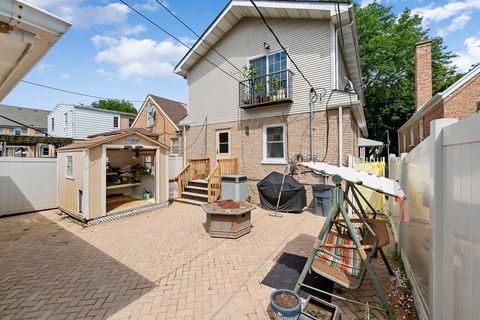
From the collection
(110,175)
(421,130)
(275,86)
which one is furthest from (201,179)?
(421,130)

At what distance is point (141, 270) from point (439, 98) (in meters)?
13.0

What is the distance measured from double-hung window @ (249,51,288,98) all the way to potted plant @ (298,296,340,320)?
811 centimetres

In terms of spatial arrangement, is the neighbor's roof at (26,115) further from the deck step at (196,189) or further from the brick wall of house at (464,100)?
the brick wall of house at (464,100)

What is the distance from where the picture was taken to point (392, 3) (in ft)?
75.8

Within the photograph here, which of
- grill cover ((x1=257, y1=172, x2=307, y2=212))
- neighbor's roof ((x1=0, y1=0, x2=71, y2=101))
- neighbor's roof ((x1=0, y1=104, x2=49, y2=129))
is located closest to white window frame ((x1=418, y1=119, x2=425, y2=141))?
grill cover ((x1=257, y1=172, x2=307, y2=212))

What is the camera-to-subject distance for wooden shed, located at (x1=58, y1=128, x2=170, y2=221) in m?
6.75

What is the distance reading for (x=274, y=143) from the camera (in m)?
9.84

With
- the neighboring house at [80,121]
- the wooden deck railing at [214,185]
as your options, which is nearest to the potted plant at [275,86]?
the wooden deck railing at [214,185]

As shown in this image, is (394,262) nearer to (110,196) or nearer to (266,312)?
(266,312)

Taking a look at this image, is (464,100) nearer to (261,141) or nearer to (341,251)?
(261,141)

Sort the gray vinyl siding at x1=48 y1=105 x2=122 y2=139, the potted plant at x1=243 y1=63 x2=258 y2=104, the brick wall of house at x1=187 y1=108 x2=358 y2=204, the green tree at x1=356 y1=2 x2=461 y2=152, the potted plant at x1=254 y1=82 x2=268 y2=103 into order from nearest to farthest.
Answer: the brick wall of house at x1=187 y1=108 x2=358 y2=204, the potted plant at x1=254 y1=82 x2=268 y2=103, the potted plant at x1=243 y1=63 x2=258 y2=104, the gray vinyl siding at x1=48 y1=105 x2=122 y2=139, the green tree at x1=356 y1=2 x2=461 y2=152

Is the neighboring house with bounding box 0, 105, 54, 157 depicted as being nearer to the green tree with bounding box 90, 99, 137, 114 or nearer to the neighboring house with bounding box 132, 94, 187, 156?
the green tree with bounding box 90, 99, 137, 114

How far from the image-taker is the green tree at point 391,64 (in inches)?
828

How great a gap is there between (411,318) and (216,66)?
38.4 ft
